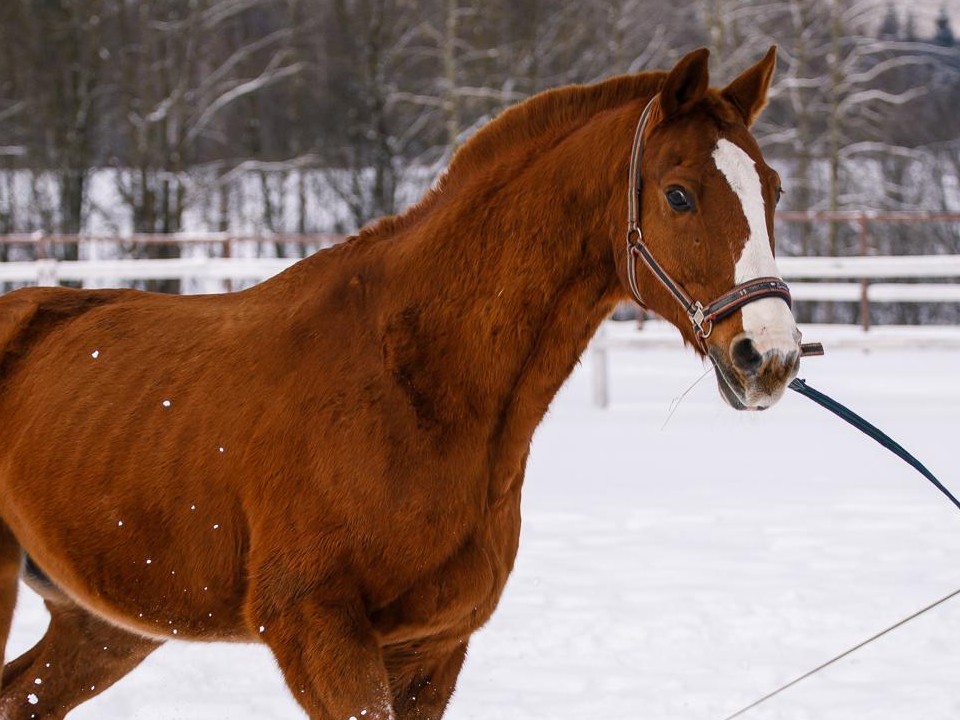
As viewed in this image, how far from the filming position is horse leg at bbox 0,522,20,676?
3.21 m

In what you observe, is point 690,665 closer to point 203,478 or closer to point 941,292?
point 203,478

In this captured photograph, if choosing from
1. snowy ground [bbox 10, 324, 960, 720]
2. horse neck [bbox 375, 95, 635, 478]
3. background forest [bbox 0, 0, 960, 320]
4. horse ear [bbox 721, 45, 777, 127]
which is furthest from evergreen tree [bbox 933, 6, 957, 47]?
horse neck [bbox 375, 95, 635, 478]

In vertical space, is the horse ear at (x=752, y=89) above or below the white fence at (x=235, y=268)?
above

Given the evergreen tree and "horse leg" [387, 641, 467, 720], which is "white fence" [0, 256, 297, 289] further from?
the evergreen tree

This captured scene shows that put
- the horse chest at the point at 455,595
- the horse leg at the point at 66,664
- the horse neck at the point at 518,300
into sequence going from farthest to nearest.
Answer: the horse leg at the point at 66,664
the horse neck at the point at 518,300
the horse chest at the point at 455,595

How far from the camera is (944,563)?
5.59 metres

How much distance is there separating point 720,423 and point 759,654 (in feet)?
18.8

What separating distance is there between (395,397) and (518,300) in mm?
364

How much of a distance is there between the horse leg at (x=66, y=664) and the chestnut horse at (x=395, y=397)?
278 millimetres

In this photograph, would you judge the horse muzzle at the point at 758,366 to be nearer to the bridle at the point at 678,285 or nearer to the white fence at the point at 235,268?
the bridle at the point at 678,285

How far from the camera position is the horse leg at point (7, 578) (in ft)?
10.5

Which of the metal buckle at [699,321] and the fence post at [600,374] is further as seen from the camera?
the fence post at [600,374]

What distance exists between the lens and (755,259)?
2381mm

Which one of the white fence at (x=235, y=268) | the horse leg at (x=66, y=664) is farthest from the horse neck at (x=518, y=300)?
the white fence at (x=235, y=268)
